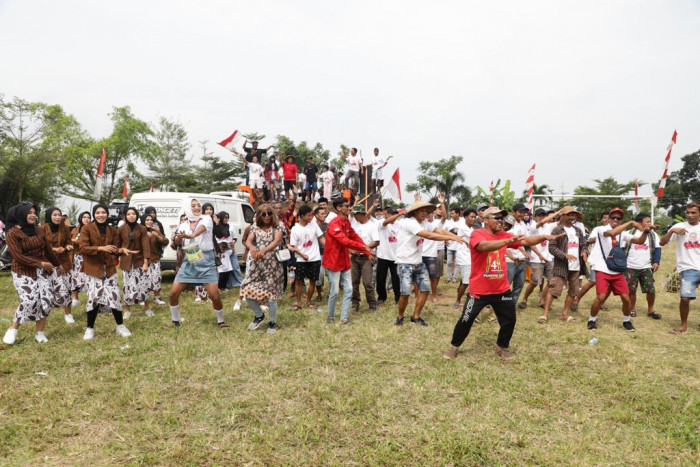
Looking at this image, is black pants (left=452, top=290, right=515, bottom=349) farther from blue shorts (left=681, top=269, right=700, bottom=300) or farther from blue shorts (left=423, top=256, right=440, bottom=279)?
blue shorts (left=681, top=269, right=700, bottom=300)

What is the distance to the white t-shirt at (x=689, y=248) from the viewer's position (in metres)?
5.75

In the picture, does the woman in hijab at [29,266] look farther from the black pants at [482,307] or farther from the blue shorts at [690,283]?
the blue shorts at [690,283]

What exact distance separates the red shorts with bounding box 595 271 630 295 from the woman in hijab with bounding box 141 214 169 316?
22.4 feet

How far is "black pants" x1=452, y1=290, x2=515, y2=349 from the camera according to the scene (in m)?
4.54

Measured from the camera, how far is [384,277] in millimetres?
7355

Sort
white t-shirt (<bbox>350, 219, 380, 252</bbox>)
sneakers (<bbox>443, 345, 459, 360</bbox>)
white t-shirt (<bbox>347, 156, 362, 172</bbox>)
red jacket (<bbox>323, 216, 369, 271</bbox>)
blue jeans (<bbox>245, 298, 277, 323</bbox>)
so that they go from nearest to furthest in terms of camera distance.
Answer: sneakers (<bbox>443, 345, 459, 360</bbox>), blue jeans (<bbox>245, 298, 277, 323</bbox>), red jacket (<bbox>323, 216, 369, 271</bbox>), white t-shirt (<bbox>350, 219, 380, 252</bbox>), white t-shirt (<bbox>347, 156, 362, 172</bbox>)

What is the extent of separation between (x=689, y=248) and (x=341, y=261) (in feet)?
16.5

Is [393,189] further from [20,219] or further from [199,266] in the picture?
[20,219]

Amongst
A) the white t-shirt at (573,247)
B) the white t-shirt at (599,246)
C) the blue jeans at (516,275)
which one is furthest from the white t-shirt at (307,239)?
the white t-shirt at (599,246)

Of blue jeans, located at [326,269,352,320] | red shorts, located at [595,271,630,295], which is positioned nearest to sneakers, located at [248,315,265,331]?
blue jeans, located at [326,269,352,320]

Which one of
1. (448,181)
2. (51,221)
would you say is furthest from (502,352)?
(448,181)

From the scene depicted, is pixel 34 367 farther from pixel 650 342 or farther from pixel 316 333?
pixel 650 342

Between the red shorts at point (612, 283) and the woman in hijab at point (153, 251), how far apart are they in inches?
269

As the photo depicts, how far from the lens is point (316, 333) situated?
5.59 meters
